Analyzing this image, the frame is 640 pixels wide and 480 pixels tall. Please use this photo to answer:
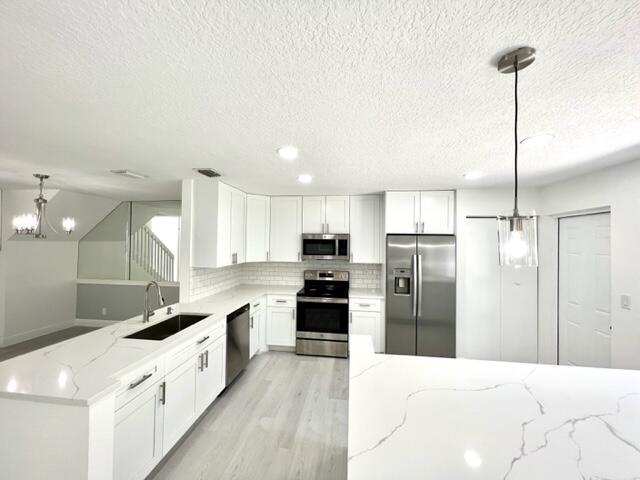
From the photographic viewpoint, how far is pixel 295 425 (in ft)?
7.74

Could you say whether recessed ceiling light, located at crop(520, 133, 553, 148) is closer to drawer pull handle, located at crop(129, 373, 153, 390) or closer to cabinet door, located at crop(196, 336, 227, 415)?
drawer pull handle, located at crop(129, 373, 153, 390)

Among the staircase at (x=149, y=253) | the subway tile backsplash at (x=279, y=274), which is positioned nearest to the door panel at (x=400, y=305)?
the subway tile backsplash at (x=279, y=274)

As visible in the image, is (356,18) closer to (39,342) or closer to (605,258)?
(605,258)

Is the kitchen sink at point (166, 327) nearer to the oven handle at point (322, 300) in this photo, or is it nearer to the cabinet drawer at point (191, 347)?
the cabinet drawer at point (191, 347)

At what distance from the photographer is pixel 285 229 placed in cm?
412

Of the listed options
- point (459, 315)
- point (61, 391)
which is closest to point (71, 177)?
point (61, 391)

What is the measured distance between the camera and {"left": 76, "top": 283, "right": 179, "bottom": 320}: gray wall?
5000 millimetres

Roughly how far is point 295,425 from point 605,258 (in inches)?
127

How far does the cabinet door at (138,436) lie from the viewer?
1.47 meters

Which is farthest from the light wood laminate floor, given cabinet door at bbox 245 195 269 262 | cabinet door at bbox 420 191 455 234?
cabinet door at bbox 420 191 455 234

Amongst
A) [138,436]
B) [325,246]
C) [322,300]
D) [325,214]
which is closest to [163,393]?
[138,436]

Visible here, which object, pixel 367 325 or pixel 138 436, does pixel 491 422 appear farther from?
pixel 367 325

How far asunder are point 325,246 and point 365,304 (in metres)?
1.00

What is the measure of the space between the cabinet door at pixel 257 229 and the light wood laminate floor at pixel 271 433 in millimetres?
1587
